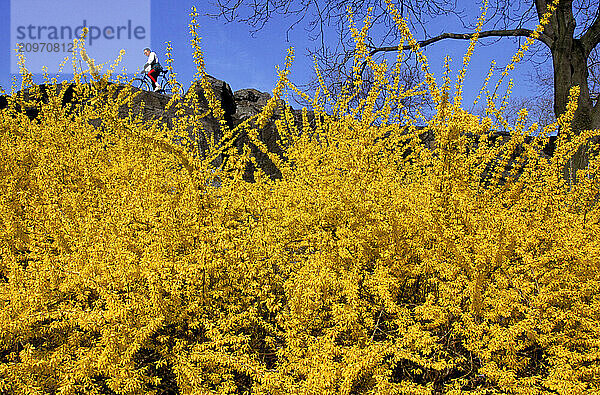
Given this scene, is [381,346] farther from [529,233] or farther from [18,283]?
[18,283]

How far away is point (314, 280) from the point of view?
8.25 ft

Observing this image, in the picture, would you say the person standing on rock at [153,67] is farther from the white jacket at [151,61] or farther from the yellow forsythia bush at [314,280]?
the yellow forsythia bush at [314,280]

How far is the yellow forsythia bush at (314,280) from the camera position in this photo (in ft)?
8.23

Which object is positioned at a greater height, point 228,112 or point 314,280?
point 228,112

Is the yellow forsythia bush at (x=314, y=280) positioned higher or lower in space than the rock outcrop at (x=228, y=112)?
lower

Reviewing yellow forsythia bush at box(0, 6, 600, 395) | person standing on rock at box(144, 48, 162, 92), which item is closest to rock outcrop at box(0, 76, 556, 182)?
person standing on rock at box(144, 48, 162, 92)

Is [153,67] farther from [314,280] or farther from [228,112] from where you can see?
[314,280]

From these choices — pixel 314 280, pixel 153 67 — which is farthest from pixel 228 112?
pixel 314 280

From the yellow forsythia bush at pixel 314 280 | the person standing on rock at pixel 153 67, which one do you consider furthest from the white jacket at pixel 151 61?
the yellow forsythia bush at pixel 314 280

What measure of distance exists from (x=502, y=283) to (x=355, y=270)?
903 millimetres

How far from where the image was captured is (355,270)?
2.82m

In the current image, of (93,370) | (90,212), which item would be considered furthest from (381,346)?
(90,212)

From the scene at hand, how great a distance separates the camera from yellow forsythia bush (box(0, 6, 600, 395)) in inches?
98.8

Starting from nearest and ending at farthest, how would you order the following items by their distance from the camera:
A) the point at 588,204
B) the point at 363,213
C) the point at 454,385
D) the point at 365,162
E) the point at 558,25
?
the point at 454,385 < the point at 363,213 < the point at 365,162 < the point at 588,204 < the point at 558,25
